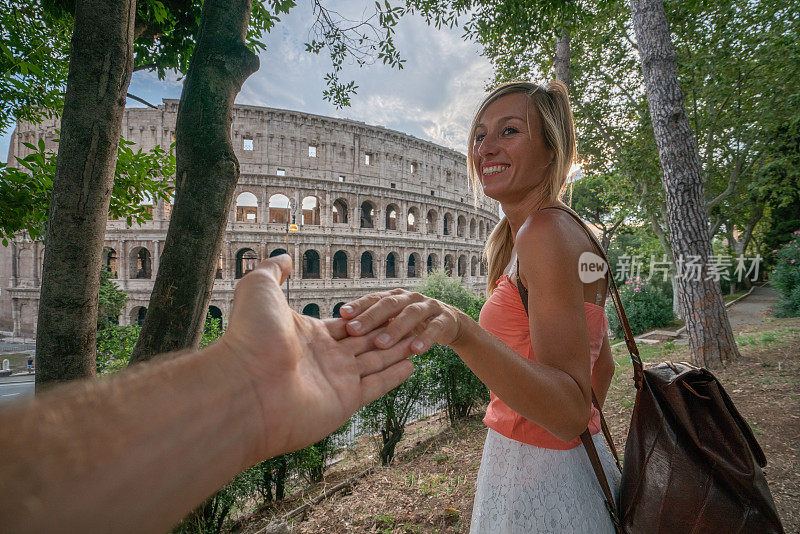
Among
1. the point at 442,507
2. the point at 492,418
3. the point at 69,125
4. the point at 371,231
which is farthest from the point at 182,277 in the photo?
the point at 371,231

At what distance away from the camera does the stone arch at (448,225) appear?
1194 inches

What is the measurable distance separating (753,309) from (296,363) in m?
21.1

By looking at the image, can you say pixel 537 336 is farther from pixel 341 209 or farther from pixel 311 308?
pixel 341 209

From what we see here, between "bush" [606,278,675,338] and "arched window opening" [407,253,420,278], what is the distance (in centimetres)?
1608

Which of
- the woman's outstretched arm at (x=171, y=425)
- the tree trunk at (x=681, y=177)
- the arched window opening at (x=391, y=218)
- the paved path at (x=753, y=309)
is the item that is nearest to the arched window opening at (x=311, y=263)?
the arched window opening at (x=391, y=218)

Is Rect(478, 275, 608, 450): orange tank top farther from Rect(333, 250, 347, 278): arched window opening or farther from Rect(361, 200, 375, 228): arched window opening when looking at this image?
Rect(361, 200, 375, 228): arched window opening

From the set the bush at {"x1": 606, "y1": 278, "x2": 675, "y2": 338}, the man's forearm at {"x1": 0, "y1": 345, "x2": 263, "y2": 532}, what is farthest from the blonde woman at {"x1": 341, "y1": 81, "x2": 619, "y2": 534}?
the bush at {"x1": 606, "y1": 278, "x2": 675, "y2": 338}

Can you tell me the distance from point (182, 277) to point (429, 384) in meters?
5.61

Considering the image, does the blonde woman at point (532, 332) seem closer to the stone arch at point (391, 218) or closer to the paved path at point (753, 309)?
the paved path at point (753, 309)

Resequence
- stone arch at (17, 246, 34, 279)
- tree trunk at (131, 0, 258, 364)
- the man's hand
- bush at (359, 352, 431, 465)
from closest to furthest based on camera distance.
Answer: the man's hand < tree trunk at (131, 0, 258, 364) < bush at (359, 352, 431, 465) < stone arch at (17, 246, 34, 279)

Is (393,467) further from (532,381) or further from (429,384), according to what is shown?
(532,381)

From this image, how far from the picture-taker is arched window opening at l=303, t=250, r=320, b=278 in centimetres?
2505

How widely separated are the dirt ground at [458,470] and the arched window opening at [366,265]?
2047 cm

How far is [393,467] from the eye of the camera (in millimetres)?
5086
